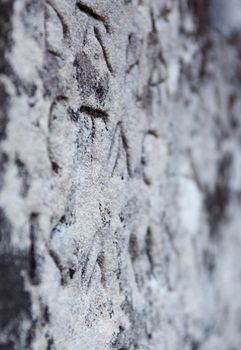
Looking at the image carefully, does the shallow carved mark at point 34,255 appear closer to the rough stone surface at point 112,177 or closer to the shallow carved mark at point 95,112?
the rough stone surface at point 112,177

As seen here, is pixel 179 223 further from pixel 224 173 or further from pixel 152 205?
pixel 224 173

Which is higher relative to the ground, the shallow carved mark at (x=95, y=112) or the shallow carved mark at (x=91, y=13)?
the shallow carved mark at (x=91, y=13)

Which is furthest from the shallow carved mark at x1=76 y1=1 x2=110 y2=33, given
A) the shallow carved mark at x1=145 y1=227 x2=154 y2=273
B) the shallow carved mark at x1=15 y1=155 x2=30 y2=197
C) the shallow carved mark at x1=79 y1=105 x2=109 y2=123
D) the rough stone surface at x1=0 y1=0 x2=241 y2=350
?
the shallow carved mark at x1=145 y1=227 x2=154 y2=273

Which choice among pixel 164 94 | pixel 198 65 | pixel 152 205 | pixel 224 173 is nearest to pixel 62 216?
pixel 152 205

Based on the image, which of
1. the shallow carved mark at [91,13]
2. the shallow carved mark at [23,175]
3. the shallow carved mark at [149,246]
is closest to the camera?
the shallow carved mark at [23,175]

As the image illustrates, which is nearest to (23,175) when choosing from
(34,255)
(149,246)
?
(34,255)

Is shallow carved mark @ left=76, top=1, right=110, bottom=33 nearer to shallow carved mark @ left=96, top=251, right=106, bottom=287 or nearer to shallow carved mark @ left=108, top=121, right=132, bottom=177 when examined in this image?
shallow carved mark @ left=108, top=121, right=132, bottom=177

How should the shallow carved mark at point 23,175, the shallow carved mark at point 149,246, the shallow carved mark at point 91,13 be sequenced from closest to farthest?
the shallow carved mark at point 23,175
the shallow carved mark at point 91,13
the shallow carved mark at point 149,246

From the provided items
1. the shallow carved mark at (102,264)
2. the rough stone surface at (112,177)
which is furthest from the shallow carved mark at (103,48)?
the shallow carved mark at (102,264)
